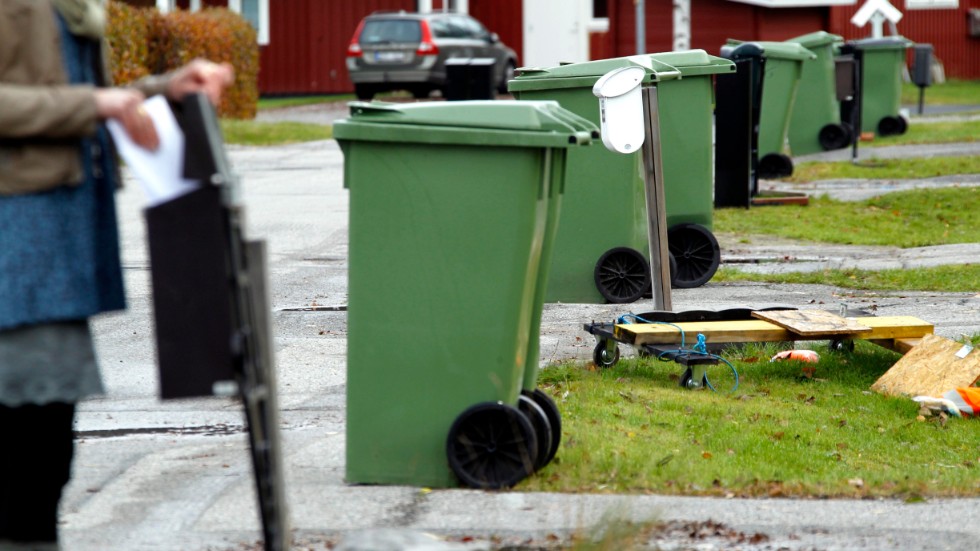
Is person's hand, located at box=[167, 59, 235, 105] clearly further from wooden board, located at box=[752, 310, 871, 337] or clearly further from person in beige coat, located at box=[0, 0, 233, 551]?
wooden board, located at box=[752, 310, 871, 337]

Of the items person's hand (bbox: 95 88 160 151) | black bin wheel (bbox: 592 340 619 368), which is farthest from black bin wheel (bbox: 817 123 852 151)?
person's hand (bbox: 95 88 160 151)

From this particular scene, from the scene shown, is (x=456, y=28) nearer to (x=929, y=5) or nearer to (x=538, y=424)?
(x=929, y=5)

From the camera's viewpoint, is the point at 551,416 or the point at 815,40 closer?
the point at 551,416

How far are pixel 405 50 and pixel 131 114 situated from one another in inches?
1066

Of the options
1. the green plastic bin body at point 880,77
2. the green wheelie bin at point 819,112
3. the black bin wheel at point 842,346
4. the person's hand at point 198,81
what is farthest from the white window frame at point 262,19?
the person's hand at point 198,81

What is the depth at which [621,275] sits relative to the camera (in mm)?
8672

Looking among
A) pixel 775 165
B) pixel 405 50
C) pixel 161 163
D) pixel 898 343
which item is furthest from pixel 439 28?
pixel 161 163

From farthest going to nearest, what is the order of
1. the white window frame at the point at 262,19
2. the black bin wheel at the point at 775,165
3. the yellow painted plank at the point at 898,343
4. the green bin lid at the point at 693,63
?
1. the white window frame at the point at 262,19
2. the black bin wheel at the point at 775,165
3. the green bin lid at the point at 693,63
4. the yellow painted plank at the point at 898,343

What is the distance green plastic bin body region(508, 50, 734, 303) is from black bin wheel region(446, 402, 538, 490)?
3.69 metres

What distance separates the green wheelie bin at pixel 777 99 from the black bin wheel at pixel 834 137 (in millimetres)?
2361

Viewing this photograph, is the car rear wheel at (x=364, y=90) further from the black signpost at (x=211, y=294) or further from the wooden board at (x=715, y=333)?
the black signpost at (x=211, y=294)

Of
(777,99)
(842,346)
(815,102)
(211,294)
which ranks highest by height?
(211,294)

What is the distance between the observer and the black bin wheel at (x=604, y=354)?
6.90 meters

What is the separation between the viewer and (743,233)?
1214cm
